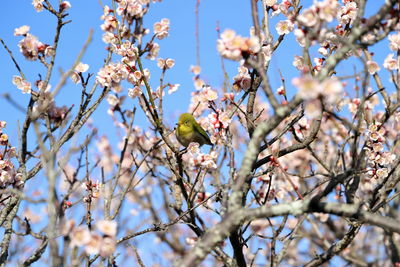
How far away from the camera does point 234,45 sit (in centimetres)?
254

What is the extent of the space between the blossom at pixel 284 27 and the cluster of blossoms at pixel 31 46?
226 cm

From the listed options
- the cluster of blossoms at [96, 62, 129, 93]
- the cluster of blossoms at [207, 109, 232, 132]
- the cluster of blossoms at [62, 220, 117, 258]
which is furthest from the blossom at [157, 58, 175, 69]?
the cluster of blossoms at [62, 220, 117, 258]

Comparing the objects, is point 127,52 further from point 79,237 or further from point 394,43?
point 394,43

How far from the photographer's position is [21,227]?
17.6 ft

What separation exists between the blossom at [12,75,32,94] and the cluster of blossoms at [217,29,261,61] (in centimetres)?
239

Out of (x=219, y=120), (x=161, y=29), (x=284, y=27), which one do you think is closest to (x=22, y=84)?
(x=161, y=29)

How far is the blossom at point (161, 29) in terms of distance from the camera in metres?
4.87

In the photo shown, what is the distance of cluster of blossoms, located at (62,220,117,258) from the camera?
2.18m

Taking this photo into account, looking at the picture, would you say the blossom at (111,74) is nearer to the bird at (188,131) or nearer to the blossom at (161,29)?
the blossom at (161,29)

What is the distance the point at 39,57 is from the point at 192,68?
2677 mm

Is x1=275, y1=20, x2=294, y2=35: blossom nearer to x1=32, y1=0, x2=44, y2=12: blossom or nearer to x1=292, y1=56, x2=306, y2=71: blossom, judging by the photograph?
x1=292, y1=56, x2=306, y2=71: blossom

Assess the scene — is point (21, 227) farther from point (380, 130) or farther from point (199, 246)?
point (380, 130)

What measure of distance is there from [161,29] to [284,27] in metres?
1.60

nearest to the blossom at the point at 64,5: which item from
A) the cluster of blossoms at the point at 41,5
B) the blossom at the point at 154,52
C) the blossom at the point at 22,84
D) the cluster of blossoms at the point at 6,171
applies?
the cluster of blossoms at the point at 41,5
